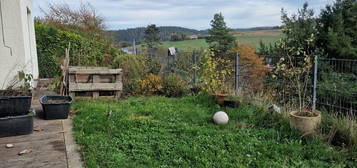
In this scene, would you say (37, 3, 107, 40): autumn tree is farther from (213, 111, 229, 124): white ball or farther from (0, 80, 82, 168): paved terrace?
(213, 111, 229, 124): white ball

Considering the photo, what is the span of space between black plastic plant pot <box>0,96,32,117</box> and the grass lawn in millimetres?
732

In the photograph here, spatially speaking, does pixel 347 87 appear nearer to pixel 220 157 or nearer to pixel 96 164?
pixel 220 157

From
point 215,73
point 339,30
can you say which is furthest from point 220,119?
point 339,30

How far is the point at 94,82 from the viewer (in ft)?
18.5

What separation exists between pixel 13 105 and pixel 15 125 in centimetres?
30

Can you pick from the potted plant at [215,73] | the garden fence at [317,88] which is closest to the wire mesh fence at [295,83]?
the garden fence at [317,88]

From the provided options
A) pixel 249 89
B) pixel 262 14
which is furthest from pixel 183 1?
pixel 249 89

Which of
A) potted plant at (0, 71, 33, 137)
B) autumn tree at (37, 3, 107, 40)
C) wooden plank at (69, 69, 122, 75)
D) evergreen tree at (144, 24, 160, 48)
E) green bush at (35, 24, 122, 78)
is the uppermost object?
autumn tree at (37, 3, 107, 40)

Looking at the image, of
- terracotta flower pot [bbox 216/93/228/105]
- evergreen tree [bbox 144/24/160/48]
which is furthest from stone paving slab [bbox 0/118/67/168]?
evergreen tree [bbox 144/24/160/48]

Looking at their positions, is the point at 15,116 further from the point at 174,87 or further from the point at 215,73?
the point at 215,73

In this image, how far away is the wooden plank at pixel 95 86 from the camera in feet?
18.1

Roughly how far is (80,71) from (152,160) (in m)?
3.52

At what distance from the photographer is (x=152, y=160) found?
271cm

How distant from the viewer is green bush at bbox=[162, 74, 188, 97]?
6374 mm
